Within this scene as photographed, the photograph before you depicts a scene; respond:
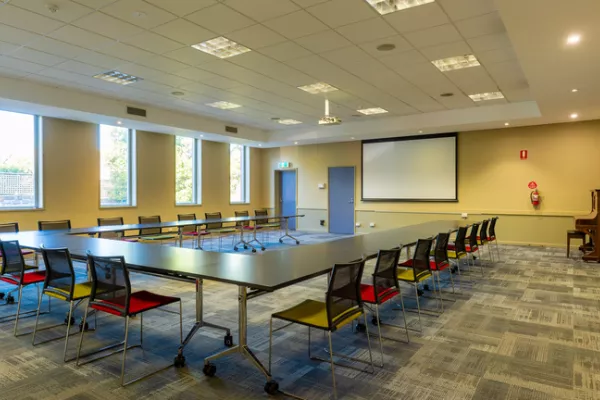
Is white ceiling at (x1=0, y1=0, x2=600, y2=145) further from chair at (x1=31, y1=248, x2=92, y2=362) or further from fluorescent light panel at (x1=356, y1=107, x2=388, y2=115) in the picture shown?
chair at (x1=31, y1=248, x2=92, y2=362)

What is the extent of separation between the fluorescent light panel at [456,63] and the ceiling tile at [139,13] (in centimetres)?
386

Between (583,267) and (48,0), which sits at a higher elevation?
(48,0)

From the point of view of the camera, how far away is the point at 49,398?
2432mm

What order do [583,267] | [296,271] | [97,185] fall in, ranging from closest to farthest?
[296,271], [583,267], [97,185]

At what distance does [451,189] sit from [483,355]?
7972 millimetres

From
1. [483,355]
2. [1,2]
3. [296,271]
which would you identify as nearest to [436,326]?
[483,355]

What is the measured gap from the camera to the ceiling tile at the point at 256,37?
4613 millimetres

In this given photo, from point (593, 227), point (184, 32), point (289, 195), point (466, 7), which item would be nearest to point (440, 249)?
point (466, 7)

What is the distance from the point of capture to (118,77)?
6609 millimetres

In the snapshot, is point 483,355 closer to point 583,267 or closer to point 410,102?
point 583,267

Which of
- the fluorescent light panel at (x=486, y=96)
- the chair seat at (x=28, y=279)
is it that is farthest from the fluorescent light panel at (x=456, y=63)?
the chair seat at (x=28, y=279)

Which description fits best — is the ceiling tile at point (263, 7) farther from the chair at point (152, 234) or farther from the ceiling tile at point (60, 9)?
the chair at point (152, 234)

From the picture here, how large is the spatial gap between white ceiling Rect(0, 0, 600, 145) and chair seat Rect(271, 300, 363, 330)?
2990 millimetres

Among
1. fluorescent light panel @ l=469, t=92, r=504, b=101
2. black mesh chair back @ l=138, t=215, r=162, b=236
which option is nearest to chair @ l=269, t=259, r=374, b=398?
black mesh chair back @ l=138, t=215, r=162, b=236
